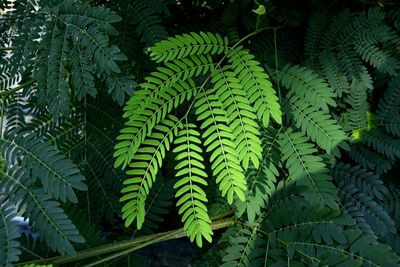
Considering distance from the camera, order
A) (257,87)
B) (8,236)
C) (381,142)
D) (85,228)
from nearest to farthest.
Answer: (8,236) → (257,87) → (85,228) → (381,142)

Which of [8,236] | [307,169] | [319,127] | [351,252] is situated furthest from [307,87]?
[8,236]

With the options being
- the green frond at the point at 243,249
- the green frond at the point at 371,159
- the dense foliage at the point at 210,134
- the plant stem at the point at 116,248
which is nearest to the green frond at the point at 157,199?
the dense foliage at the point at 210,134

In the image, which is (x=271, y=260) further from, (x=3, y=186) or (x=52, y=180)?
(x=3, y=186)

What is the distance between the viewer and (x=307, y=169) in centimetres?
141

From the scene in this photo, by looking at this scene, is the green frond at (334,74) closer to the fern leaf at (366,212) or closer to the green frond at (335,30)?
the green frond at (335,30)

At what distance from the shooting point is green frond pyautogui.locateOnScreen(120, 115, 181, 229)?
4.11ft

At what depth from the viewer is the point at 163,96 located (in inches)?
52.4

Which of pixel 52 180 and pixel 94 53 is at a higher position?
pixel 94 53

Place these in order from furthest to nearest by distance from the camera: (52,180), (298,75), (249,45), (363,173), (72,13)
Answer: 1. (249,45)
2. (363,173)
3. (298,75)
4. (72,13)
5. (52,180)

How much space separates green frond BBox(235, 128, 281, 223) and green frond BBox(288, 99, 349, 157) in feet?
0.27

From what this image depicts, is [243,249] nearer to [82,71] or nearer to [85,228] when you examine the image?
[85,228]

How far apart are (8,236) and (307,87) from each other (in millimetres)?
969

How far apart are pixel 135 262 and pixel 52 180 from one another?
488 millimetres

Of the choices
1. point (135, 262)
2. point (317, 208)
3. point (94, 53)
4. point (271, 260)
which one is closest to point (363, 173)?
point (317, 208)
